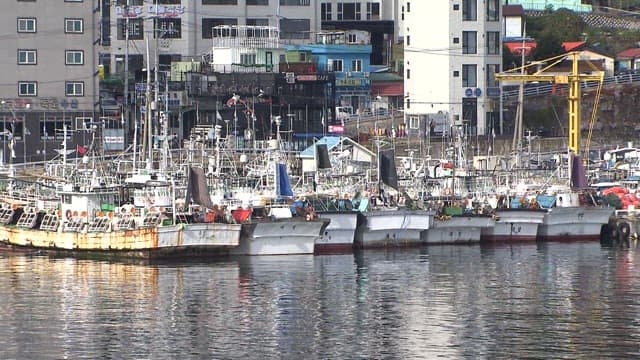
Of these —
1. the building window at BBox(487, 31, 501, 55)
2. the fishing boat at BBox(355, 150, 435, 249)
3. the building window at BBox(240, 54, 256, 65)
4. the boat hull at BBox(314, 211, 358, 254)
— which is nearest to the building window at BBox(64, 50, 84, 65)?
the building window at BBox(240, 54, 256, 65)

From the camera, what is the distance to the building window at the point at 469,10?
341ft

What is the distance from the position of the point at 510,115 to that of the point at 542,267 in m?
44.6

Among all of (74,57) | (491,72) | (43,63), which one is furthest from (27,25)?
(491,72)

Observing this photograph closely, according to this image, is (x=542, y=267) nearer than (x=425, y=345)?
No

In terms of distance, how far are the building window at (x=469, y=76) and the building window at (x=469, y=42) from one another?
2.98 feet

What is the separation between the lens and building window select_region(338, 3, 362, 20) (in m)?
126

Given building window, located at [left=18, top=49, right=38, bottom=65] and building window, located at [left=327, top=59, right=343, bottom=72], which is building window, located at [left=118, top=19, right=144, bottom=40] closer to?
building window, located at [left=327, top=59, right=343, bottom=72]

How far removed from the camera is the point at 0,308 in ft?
171

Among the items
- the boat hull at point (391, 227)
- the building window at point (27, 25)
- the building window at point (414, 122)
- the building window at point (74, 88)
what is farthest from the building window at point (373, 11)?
the boat hull at point (391, 227)

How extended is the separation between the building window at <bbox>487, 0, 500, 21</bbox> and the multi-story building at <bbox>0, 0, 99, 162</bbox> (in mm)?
24805

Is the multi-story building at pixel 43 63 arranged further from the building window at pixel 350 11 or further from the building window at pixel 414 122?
the building window at pixel 350 11

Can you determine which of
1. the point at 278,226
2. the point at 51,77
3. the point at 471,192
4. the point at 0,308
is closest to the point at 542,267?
the point at 278,226

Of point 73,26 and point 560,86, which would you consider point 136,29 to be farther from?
point 560,86

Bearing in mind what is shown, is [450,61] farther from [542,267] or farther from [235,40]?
[542,267]
